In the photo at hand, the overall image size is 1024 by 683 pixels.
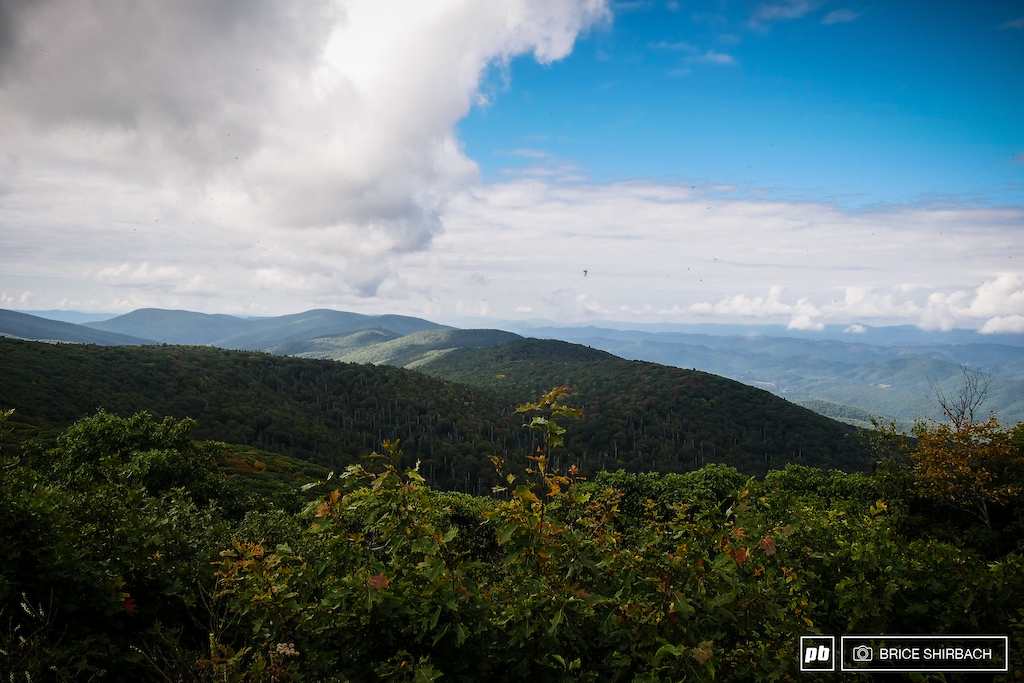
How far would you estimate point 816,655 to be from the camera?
6051 millimetres

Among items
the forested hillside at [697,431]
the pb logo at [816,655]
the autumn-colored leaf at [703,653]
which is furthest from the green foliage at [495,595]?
the forested hillside at [697,431]

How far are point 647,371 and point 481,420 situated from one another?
83.2 metres

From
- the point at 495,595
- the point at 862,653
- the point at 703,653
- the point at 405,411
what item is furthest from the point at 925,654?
the point at 405,411

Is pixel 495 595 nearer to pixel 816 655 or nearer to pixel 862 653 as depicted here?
pixel 816 655

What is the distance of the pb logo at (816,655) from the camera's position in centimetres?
585

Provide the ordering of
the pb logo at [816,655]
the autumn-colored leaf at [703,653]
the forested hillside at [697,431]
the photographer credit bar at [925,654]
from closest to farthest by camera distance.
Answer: the autumn-colored leaf at [703,653], the pb logo at [816,655], the photographer credit bar at [925,654], the forested hillside at [697,431]

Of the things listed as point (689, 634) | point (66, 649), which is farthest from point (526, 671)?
point (66, 649)

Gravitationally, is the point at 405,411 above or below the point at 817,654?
below

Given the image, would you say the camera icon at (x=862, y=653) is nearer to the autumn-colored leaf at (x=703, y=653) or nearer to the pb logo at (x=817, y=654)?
the pb logo at (x=817, y=654)

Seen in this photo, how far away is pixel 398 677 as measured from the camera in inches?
195

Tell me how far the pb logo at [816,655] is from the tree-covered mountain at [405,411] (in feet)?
257

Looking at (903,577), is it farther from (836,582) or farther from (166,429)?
(166,429)

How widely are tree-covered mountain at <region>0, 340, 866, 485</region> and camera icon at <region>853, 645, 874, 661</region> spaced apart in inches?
3061

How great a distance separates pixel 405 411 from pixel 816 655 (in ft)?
484
